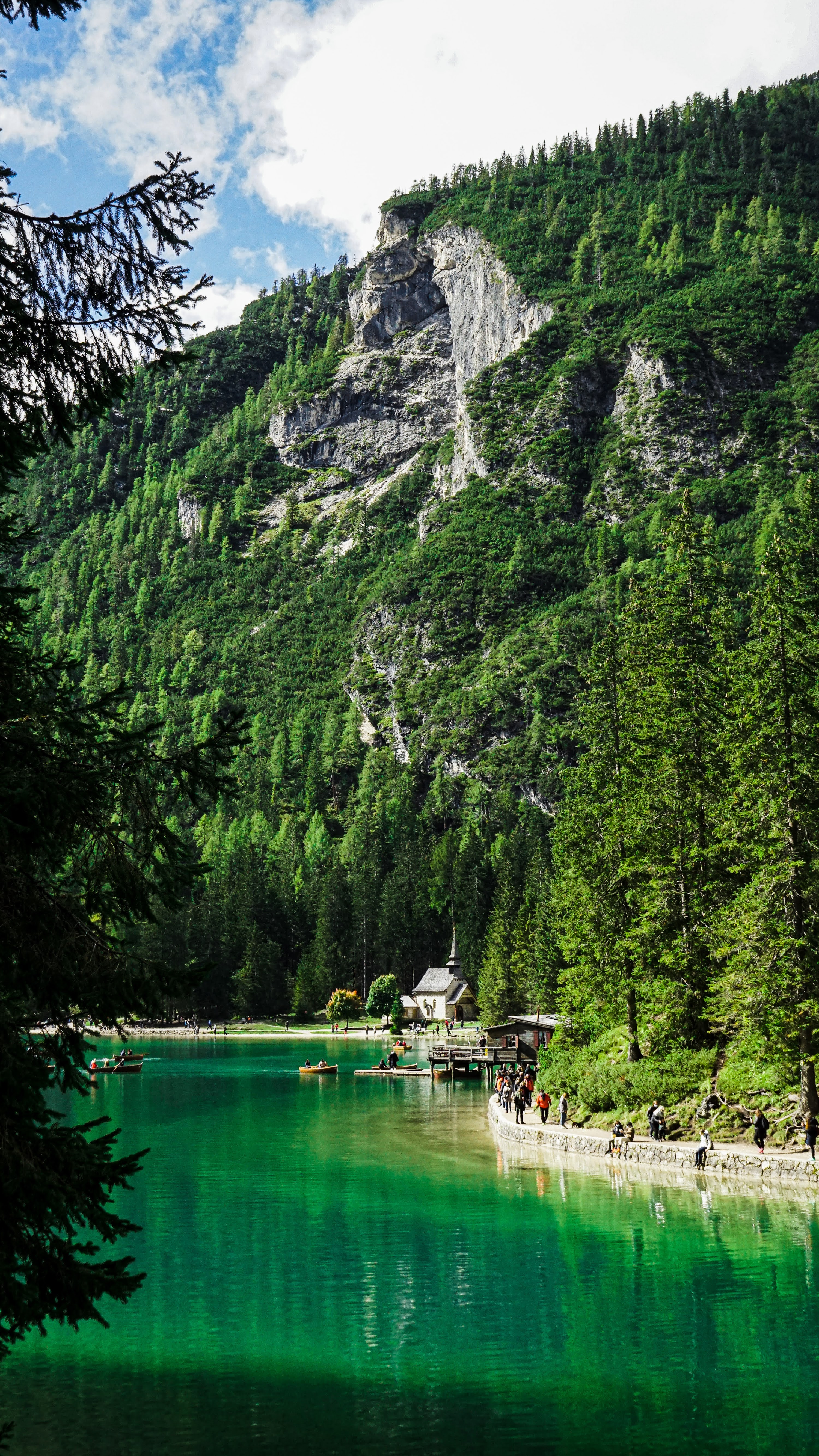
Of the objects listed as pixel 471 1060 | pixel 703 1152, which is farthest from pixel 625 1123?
pixel 471 1060

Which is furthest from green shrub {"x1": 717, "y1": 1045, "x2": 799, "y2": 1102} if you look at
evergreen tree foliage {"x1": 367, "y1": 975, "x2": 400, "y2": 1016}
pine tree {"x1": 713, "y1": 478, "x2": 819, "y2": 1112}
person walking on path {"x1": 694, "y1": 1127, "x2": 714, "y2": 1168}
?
evergreen tree foliage {"x1": 367, "y1": 975, "x2": 400, "y2": 1016}

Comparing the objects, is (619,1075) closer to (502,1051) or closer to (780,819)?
(780,819)

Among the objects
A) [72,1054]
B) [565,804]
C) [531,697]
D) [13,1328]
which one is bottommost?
[13,1328]

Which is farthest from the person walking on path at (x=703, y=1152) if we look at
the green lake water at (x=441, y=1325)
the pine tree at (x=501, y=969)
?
the pine tree at (x=501, y=969)

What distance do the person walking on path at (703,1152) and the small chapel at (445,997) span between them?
306ft

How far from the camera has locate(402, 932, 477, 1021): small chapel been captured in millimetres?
128625

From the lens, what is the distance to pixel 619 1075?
43.2 meters

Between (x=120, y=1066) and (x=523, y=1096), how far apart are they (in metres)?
45.0

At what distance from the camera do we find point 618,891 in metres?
46.4

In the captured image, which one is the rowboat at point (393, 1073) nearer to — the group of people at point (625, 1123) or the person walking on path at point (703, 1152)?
the group of people at point (625, 1123)

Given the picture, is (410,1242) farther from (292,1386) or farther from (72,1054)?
(72,1054)

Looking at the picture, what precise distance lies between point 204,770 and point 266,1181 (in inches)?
1264

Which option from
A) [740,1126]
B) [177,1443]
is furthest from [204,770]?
[740,1126]

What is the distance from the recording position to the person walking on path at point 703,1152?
1358 inches
